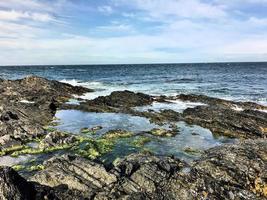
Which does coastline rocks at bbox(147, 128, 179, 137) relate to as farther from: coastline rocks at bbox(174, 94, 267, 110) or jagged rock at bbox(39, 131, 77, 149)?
coastline rocks at bbox(174, 94, 267, 110)

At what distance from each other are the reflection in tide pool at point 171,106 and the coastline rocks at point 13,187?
24.6m

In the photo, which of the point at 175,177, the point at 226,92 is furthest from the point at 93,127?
the point at 226,92

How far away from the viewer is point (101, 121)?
31375 millimetres

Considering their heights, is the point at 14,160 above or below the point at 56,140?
below

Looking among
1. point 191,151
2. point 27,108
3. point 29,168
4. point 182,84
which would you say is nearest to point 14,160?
point 29,168

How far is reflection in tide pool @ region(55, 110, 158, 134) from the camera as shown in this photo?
28.6 meters

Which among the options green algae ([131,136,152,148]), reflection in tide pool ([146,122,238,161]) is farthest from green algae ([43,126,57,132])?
reflection in tide pool ([146,122,238,161])

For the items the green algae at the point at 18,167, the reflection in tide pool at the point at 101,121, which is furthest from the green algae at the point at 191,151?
the green algae at the point at 18,167

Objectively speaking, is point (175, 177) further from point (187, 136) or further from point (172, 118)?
point (172, 118)

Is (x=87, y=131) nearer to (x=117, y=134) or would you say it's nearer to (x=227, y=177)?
(x=117, y=134)

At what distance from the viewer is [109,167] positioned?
16266 millimetres

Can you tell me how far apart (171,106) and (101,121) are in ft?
38.3

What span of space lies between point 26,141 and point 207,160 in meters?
13.0

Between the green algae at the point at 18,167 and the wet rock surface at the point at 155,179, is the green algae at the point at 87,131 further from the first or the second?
the wet rock surface at the point at 155,179
